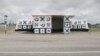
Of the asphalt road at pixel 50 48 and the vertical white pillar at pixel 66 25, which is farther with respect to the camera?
the vertical white pillar at pixel 66 25

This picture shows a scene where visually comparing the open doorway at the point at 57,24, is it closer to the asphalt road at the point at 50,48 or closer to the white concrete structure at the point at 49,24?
the white concrete structure at the point at 49,24

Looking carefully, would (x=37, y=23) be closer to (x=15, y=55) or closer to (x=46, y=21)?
(x=46, y=21)

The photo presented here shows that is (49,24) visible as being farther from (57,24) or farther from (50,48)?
(50,48)

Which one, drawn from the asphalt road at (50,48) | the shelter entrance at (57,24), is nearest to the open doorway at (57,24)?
the shelter entrance at (57,24)

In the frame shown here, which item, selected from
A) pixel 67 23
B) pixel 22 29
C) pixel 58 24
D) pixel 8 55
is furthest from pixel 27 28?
pixel 8 55

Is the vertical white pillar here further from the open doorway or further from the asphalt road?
the asphalt road

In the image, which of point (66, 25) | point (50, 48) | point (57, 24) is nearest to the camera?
point (50, 48)

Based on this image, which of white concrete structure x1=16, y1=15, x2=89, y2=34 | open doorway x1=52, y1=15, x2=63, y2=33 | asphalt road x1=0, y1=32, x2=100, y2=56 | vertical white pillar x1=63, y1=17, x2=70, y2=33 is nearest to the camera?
asphalt road x1=0, y1=32, x2=100, y2=56

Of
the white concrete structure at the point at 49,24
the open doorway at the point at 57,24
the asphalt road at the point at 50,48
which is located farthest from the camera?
the open doorway at the point at 57,24

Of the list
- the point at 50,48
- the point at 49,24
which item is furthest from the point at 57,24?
the point at 50,48

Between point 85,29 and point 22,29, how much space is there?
11697 mm

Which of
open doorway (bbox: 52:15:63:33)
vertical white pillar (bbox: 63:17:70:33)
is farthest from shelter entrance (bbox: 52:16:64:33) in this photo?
vertical white pillar (bbox: 63:17:70:33)

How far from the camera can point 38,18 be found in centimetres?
3612

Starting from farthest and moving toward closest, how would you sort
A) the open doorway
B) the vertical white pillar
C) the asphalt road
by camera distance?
the open doorway
the vertical white pillar
the asphalt road
